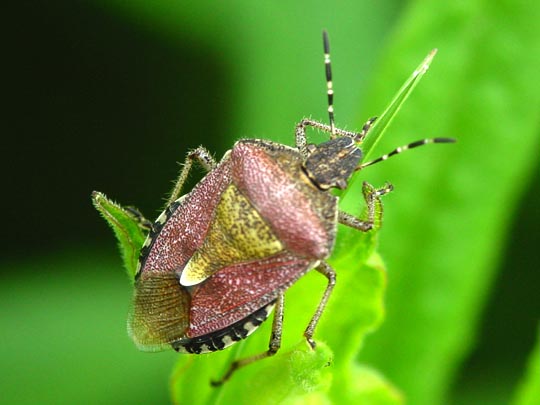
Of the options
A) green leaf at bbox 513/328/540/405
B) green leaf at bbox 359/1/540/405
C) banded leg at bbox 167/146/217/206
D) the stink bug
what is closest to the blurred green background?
green leaf at bbox 359/1/540/405

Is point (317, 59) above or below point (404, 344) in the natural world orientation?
above

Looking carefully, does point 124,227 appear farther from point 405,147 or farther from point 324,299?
point 405,147

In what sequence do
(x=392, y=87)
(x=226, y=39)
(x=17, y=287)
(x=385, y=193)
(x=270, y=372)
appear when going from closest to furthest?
(x=270, y=372)
(x=385, y=193)
(x=392, y=87)
(x=17, y=287)
(x=226, y=39)

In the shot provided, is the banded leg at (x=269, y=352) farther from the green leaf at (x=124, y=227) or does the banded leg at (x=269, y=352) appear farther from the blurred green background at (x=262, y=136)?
the blurred green background at (x=262, y=136)

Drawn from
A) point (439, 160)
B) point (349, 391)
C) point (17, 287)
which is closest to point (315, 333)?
point (349, 391)

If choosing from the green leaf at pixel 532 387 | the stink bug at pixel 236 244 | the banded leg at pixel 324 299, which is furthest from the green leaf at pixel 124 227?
the green leaf at pixel 532 387

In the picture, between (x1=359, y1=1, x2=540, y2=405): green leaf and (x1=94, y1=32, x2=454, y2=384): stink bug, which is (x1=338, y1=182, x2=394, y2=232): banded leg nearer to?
(x1=94, y1=32, x2=454, y2=384): stink bug

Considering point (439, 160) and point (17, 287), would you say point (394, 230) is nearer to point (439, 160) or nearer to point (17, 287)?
point (439, 160)
